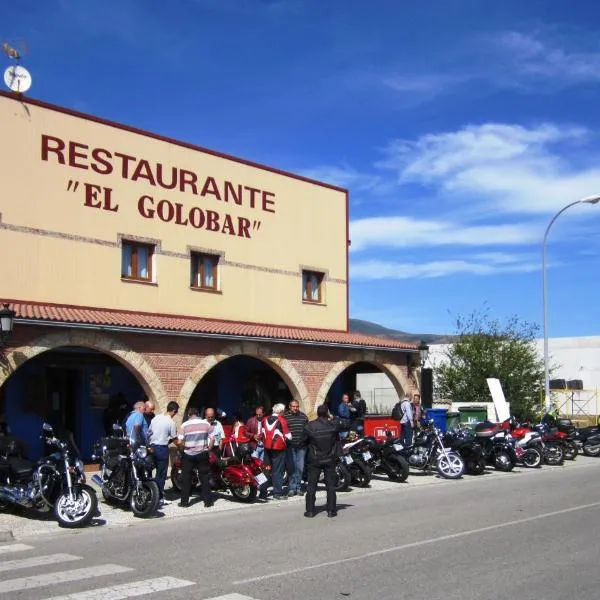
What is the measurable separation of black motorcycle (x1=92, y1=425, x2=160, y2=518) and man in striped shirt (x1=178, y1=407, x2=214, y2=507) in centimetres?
69

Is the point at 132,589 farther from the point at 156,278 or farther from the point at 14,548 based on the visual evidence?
the point at 156,278

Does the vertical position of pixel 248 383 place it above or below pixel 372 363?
below

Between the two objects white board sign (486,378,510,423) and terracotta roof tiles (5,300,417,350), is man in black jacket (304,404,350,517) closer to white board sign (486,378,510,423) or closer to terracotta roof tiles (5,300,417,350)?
terracotta roof tiles (5,300,417,350)

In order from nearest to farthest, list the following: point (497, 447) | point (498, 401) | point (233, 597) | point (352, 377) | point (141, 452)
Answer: point (233, 597)
point (141, 452)
point (497, 447)
point (498, 401)
point (352, 377)

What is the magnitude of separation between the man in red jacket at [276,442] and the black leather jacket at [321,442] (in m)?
1.95

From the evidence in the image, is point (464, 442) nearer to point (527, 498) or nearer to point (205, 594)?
point (527, 498)

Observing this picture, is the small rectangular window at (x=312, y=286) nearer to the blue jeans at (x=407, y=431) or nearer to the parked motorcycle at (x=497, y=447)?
the blue jeans at (x=407, y=431)

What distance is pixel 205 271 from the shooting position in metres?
22.6

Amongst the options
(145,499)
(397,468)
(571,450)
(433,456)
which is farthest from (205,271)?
(571,450)

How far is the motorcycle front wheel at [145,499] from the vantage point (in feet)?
42.0

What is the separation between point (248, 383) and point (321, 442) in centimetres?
1126

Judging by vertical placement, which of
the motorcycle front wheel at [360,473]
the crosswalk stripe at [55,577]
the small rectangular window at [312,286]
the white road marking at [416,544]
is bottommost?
the crosswalk stripe at [55,577]

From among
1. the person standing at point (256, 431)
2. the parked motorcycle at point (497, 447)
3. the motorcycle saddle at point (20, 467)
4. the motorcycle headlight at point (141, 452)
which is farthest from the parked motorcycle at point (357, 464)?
the motorcycle saddle at point (20, 467)

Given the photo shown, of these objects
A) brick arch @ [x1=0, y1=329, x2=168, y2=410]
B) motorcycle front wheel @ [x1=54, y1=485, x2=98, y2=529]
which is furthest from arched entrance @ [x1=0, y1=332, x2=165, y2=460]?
motorcycle front wheel @ [x1=54, y1=485, x2=98, y2=529]
